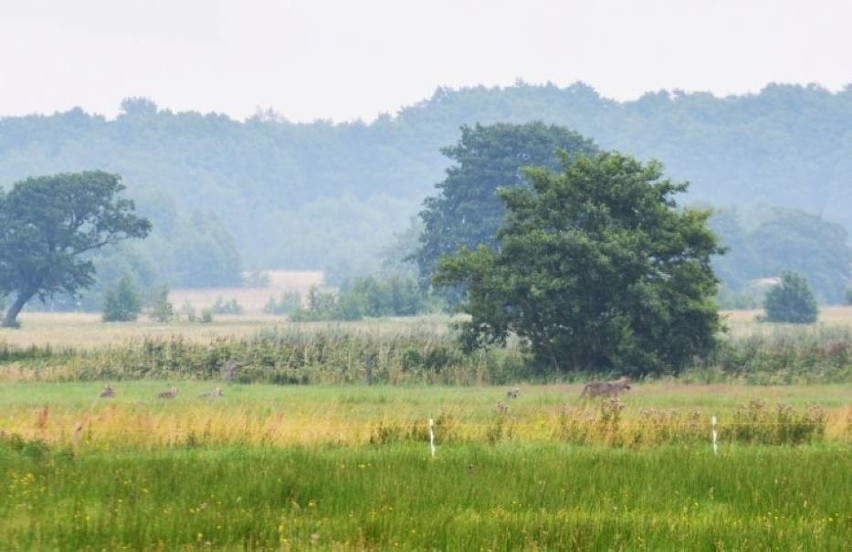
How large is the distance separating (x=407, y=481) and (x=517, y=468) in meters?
2.39

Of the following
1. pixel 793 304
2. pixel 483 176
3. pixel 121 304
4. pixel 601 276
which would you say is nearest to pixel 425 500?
pixel 601 276

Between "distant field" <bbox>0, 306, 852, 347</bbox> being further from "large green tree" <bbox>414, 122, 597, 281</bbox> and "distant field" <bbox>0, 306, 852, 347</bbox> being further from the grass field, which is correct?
the grass field

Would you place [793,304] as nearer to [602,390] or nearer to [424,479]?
[602,390]

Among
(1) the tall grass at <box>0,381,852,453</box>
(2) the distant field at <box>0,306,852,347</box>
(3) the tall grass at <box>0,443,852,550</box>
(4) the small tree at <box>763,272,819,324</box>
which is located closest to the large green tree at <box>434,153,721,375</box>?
(1) the tall grass at <box>0,381,852,453</box>

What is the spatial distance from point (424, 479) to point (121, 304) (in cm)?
8887

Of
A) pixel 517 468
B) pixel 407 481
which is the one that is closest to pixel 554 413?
pixel 517 468

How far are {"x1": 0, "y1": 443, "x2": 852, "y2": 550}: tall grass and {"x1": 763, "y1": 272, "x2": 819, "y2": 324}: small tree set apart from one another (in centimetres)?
7106

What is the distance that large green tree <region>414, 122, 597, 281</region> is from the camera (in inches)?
4158

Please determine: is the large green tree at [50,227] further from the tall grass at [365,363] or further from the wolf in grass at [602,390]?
the wolf in grass at [602,390]

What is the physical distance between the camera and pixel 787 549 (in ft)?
49.9

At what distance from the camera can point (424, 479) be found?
64.0ft

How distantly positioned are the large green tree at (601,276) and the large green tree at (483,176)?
52990 millimetres

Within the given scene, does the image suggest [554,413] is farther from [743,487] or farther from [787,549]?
[787,549]

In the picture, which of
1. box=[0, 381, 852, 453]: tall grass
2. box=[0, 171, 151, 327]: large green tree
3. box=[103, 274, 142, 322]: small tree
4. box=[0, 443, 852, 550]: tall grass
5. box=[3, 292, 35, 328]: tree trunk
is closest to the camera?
box=[0, 443, 852, 550]: tall grass
